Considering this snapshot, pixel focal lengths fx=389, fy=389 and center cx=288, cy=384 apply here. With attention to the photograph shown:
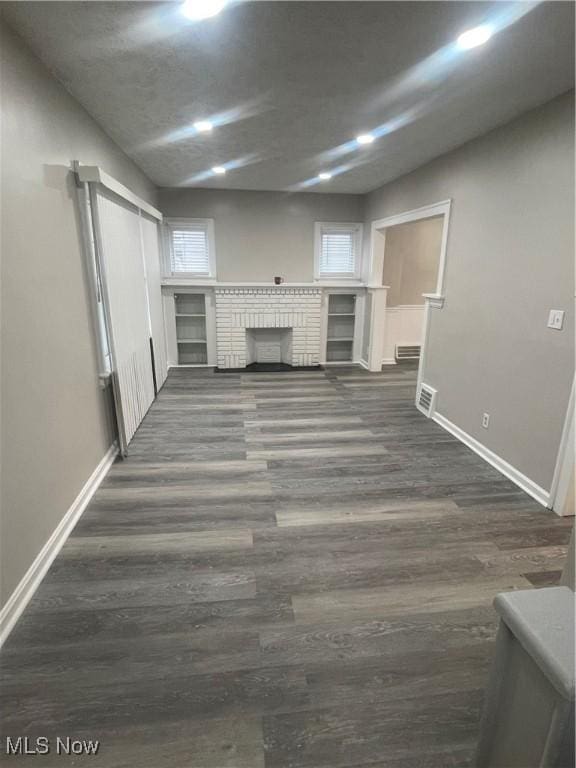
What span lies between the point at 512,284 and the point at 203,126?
2.55 meters

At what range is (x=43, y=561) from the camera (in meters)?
1.91

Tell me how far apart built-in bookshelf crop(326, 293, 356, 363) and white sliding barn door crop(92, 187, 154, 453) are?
121 inches

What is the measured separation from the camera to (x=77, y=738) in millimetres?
1267

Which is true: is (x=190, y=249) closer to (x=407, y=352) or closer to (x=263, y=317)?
(x=263, y=317)

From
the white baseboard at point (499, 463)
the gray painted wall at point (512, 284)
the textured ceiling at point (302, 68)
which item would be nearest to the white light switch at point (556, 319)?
the gray painted wall at point (512, 284)

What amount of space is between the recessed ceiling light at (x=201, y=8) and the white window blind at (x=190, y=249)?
4.13 meters

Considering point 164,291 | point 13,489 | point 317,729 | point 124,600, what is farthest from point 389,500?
point 164,291

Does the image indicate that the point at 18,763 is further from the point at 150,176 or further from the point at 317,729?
the point at 150,176

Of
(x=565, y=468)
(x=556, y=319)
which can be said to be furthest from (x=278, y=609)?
(x=556, y=319)

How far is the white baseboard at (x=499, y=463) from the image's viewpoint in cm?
260

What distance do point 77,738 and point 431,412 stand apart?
3570 mm

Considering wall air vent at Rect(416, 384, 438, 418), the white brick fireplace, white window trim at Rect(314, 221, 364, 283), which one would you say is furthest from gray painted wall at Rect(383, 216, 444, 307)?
Answer: wall air vent at Rect(416, 384, 438, 418)

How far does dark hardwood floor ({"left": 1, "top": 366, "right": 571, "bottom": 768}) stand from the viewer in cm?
130

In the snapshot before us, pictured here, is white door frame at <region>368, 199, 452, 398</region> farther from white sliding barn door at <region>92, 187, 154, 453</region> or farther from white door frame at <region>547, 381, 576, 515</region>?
white sliding barn door at <region>92, 187, 154, 453</region>
